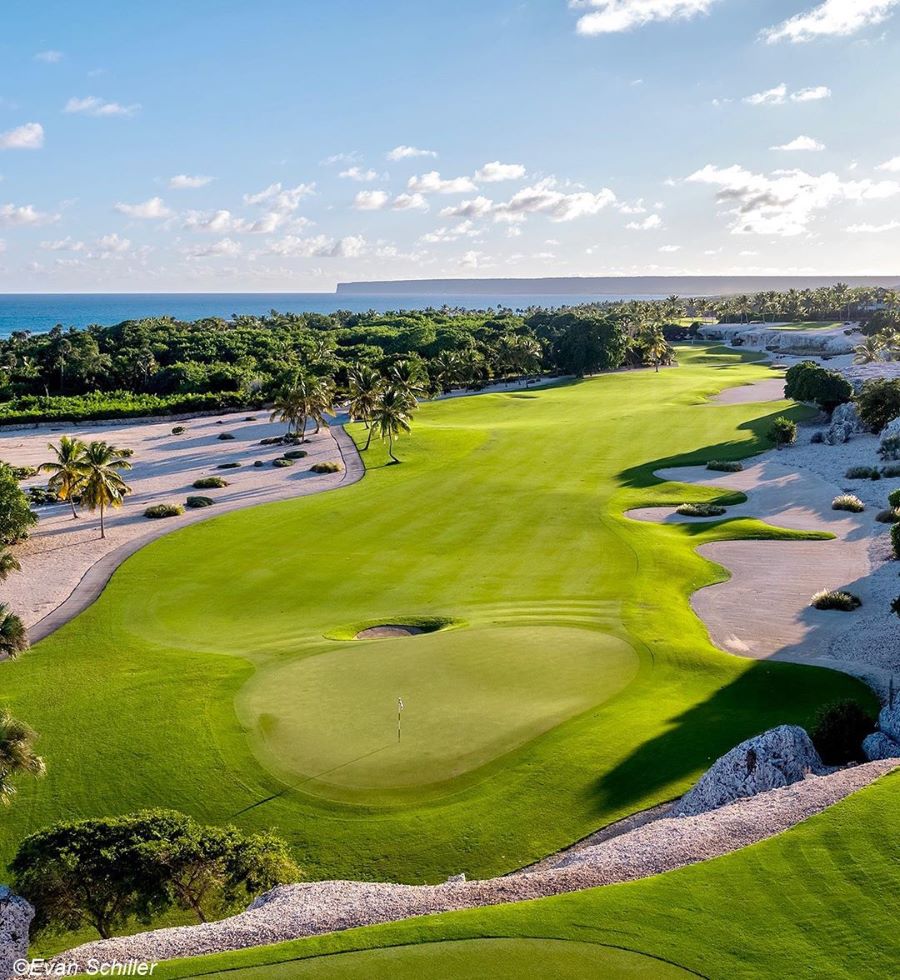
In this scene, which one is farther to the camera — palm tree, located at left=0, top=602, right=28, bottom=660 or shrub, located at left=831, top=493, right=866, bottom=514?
shrub, located at left=831, top=493, right=866, bottom=514

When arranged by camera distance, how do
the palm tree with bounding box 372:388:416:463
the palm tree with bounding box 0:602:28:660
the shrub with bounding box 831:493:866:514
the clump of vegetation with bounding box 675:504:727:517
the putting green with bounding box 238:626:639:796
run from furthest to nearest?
the palm tree with bounding box 372:388:416:463
the clump of vegetation with bounding box 675:504:727:517
the shrub with bounding box 831:493:866:514
the palm tree with bounding box 0:602:28:660
the putting green with bounding box 238:626:639:796

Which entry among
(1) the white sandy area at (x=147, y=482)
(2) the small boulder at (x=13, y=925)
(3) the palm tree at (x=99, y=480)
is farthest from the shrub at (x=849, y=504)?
(2) the small boulder at (x=13, y=925)

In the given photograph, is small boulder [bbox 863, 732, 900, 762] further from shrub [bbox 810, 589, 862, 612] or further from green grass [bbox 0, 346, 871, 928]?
shrub [bbox 810, 589, 862, 612]

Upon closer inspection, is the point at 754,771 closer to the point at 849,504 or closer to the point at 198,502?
the point at 849,504

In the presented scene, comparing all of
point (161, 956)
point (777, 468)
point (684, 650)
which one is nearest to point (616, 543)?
point (684, 650)

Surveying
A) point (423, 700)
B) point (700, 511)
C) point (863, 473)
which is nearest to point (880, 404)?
point (863, 473)

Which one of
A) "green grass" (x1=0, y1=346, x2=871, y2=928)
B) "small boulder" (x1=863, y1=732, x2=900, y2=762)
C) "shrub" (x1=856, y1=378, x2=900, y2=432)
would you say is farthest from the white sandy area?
"shrub" (x1=856, y1=378, x2=900, y2=432)
